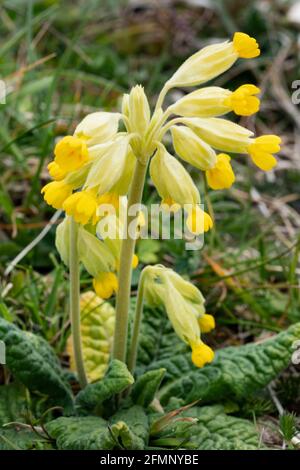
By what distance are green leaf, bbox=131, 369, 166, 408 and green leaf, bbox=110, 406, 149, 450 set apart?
3cm

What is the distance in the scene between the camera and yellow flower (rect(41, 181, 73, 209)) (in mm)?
2090

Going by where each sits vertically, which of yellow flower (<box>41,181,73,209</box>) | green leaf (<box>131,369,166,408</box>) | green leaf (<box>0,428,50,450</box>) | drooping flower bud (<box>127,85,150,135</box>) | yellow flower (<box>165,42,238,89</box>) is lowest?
green leaf (<box>0,428,50,450</box>)

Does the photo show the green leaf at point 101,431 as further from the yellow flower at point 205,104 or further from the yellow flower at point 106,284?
the yellow flower at point 205,104

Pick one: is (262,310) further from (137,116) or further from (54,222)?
(137,116)

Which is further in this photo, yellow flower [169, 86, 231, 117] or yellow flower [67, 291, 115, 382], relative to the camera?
yellow flower [67, 291, 115, 382]

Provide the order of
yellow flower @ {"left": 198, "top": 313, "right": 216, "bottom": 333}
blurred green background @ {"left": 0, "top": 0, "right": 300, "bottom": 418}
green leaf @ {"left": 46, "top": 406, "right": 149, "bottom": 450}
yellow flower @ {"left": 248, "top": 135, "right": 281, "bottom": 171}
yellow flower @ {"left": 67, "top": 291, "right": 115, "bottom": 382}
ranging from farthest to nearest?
blurred green background @ {"left": 0, "top": 0, "right": 300, "bottom": 418} < yellow flower @ {"left": 67, "top": 291, "right": 115, "bottom": 382} < yellow flower @ {"left": 198, "top": 313, "right": 216, "bottom": 333} < green leaf @ {"left": 46, "top": 406, "right": 149, "bottom": 450} < yellow flower @ {"left": 248, "top": 135, "right": 281, "bottom": 171}

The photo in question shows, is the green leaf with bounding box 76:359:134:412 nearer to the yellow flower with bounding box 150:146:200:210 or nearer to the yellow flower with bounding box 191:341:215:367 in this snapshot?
the yellow flower with bounding box 191:341:215:367

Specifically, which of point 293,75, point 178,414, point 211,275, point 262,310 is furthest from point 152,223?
point 293,75

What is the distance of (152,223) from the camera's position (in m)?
3.30

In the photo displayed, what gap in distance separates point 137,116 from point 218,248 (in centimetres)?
144

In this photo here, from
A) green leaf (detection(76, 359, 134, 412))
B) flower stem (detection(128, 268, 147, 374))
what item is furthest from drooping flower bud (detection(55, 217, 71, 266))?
green leaf (detection(76, 359, 134, 412))

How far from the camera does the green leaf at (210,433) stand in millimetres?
2330

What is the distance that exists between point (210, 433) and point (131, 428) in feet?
0.89

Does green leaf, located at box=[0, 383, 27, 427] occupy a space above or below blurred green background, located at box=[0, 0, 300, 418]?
below
